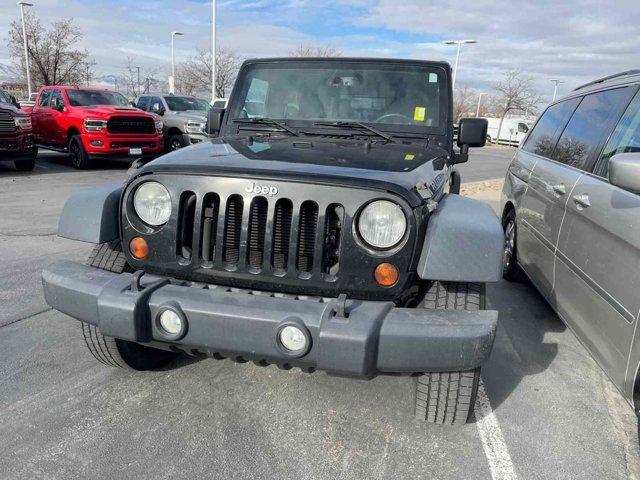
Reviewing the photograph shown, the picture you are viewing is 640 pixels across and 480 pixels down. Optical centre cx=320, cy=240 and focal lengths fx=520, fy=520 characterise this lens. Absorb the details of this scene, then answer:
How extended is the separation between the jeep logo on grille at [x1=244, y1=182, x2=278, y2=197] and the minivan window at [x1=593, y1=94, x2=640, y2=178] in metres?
2.00

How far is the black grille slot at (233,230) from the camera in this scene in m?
2.49

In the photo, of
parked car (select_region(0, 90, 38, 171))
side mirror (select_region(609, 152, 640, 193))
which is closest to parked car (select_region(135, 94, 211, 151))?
parked car (select_region(0, 90, 38, 171))

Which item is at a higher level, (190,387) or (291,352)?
(291,352)

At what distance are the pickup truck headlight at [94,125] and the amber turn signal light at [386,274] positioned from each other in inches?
453

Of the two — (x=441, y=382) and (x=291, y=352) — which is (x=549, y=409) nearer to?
(x=441, y=382)

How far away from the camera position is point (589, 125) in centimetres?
369

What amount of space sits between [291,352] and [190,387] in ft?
3.92

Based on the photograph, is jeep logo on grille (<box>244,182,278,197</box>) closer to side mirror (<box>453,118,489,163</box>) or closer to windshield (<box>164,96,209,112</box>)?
side mirror (<box>453,118,489,163</box>)

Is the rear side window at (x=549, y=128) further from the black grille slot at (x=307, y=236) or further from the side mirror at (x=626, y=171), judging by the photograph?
the black grille slot at (x=307, y=236)

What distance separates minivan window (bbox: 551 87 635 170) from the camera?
3301mm

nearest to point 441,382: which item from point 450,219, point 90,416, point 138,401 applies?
point 450,219

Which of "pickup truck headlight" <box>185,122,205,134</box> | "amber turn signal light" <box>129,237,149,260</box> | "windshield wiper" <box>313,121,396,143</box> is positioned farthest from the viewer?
"pickup truck headlight" <box>185,122,205,134</box>

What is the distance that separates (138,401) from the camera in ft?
9.64

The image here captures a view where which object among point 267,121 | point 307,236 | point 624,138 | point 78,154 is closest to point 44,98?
point 78,154
